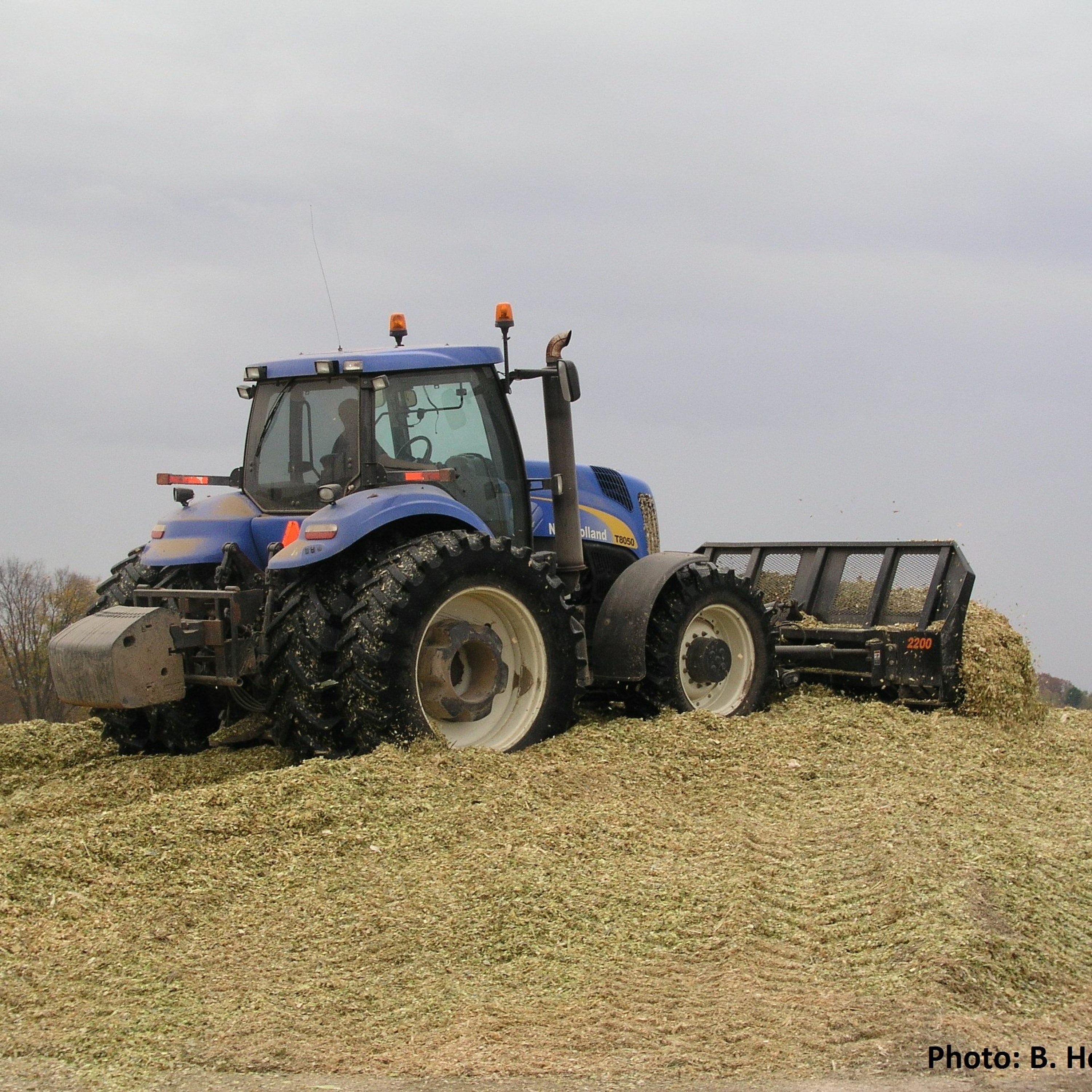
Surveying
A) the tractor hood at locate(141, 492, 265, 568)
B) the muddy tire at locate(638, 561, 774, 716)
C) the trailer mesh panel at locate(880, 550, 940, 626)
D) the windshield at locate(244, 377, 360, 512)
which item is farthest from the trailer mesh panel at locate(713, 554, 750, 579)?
the tractor hood at locate(141, 492, 265, 568)

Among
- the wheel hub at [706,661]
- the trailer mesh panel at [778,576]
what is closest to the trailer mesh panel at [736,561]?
the trailer mesh panel at [778,576]

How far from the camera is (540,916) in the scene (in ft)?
15.6

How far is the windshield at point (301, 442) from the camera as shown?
294 inches

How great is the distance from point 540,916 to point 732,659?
14.4 feet

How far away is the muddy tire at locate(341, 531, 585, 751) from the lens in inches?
262

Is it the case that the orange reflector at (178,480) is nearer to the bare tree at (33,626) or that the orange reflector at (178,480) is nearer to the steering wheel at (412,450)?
the steering wheel at (412,450)

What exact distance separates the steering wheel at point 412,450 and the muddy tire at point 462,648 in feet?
2.23

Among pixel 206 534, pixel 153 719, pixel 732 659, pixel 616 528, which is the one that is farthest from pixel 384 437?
pixel 732 659

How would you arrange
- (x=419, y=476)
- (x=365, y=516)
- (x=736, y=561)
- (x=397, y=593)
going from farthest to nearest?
(x=736, y=561) → (x=419, y=476) → (x=365, y=516) → (x=397, y=593)

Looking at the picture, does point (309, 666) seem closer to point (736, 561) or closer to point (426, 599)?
point (426, 599)

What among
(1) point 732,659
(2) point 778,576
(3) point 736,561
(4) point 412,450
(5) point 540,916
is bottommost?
(5) point 540,916

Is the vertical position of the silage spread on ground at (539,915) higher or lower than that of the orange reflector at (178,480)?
lower

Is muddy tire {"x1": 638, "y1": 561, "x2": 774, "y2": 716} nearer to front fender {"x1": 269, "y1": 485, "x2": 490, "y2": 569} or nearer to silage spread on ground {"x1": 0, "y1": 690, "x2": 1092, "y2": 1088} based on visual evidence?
silage spread on ground {"x1": 0, "y1": 690, "x2": 1092, "y2": 1088}

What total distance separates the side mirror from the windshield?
1.33 metres
